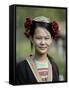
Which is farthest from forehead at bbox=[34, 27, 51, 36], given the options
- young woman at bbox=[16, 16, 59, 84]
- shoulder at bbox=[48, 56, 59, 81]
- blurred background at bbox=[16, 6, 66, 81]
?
shoulder at bbox=[48, 56, 59, 81]

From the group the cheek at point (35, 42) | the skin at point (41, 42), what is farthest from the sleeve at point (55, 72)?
the cheek at point (35, 42)

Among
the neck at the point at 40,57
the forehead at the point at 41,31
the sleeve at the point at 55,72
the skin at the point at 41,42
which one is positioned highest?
the forehead at the point at 41,31

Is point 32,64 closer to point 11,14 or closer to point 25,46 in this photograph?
point 25,46

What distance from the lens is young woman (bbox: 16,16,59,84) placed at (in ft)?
8.84

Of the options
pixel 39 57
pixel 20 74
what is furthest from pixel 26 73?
pixel 39 57

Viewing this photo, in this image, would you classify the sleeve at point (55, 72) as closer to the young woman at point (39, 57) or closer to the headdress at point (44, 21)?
the young woman at point (39, 57)

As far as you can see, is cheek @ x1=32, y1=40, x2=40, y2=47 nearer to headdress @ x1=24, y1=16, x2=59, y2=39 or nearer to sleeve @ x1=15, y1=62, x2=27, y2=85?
headdress @ x1=24, y1=16, x2=59, y2=39

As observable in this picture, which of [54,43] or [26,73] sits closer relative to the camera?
[26,73]

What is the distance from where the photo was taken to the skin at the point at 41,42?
2734mm

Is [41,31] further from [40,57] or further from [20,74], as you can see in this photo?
[20,74]

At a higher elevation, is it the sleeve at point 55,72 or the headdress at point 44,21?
the headdress at point 44,21

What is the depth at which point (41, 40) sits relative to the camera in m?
2.74

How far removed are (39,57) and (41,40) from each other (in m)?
0.14
